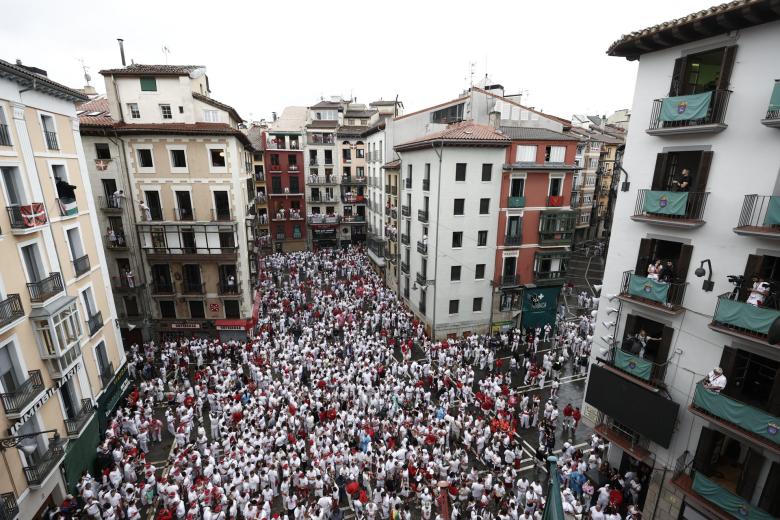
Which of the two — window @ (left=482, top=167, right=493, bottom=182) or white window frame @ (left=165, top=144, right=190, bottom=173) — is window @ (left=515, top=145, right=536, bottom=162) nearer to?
window @ (left=482, top=167, right=493, bottom=182)

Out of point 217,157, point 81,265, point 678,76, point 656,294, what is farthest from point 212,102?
point 656,294

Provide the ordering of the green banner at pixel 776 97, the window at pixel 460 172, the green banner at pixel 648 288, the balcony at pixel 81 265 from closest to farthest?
1. the green banner at pixel 776 97
2. the green banner at pixel 648 288
3. the balcony at pixel 81 265
4. the window at pixel 460 172

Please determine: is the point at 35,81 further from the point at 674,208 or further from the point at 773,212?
the point at 773,212

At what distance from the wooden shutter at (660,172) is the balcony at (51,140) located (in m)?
25.2

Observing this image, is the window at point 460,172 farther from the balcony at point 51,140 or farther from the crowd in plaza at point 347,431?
the balcony at point 51,140

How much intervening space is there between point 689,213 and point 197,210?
28354mm

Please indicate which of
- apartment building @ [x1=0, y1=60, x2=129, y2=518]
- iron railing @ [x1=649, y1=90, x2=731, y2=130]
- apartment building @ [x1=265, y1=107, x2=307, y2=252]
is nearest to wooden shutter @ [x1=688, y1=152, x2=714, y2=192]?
iron railing @ [x1=649, y1=90, x2=731, y2=130]

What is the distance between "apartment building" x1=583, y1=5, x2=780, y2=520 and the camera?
1136 centimetres

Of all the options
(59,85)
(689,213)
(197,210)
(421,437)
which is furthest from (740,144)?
(197,210)

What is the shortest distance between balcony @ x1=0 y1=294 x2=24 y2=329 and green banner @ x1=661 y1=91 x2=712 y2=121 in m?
23.9

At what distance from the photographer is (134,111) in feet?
84.9

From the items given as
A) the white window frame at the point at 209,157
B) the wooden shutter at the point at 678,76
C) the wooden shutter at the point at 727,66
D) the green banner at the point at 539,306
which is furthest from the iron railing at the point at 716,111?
the white window frame at the point at 209,157

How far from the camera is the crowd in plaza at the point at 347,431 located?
14.8 meters

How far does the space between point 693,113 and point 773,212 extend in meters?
3.91
